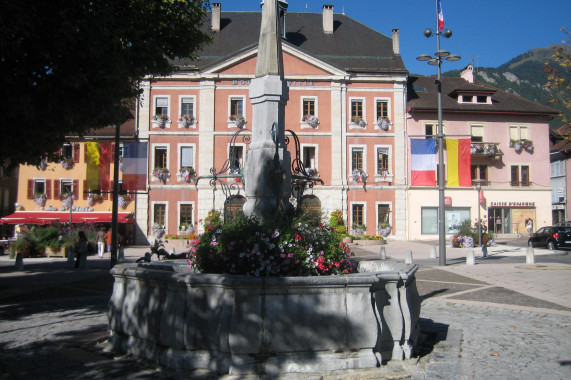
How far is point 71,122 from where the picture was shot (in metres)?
9.59

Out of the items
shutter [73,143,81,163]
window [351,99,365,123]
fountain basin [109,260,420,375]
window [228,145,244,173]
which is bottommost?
fountain basin [109,260,420,375]

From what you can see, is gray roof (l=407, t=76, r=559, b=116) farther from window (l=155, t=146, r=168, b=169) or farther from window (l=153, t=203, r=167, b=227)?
window (l=153, t=203, r=167, b=227)

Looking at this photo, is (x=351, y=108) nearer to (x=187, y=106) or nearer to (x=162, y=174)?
(x=187, y=106)

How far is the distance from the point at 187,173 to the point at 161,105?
5.66m

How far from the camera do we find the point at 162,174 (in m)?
36.3

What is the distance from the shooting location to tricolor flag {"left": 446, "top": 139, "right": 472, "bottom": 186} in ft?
101

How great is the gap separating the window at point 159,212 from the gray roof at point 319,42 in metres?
10.4

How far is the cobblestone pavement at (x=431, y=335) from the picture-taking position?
5.74 meters

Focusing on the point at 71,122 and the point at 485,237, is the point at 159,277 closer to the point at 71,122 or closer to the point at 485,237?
the point at 71,122

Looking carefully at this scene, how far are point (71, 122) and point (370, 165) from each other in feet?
97.3

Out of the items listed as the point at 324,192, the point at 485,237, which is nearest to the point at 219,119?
the point at 324,192

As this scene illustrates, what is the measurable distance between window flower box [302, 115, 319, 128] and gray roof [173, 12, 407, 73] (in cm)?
421

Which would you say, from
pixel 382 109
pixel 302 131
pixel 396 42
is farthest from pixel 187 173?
pixel 396 42

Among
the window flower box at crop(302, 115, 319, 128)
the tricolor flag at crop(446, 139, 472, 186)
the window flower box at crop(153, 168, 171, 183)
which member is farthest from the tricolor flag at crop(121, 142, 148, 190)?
the tricolor flag at crop(446, 139, 472, 186)
